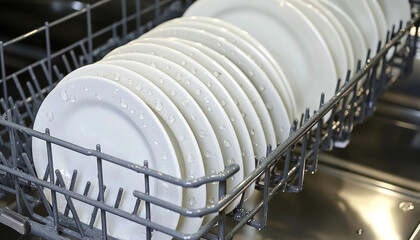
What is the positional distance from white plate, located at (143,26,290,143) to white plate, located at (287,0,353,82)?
0.48ft

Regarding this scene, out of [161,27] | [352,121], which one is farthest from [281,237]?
[161,27]

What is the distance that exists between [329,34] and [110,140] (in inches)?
15.2

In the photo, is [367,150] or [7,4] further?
[7,4]

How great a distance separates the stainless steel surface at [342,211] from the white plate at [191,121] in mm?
231

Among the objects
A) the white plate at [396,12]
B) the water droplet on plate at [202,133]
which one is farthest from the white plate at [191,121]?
the white plate at [396,12]

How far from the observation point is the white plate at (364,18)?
1.16 meters

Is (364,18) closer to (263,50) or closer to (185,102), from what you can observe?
(263,50)

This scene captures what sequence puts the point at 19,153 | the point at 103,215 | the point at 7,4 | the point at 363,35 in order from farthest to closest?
the point at 7,4 < the point at 363,35 < the point at 19,153 < the point at 103,215

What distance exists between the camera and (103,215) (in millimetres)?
771

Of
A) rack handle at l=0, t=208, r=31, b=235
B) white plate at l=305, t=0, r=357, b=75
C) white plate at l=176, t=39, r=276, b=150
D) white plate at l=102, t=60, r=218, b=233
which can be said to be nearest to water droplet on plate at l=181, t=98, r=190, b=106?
white plate at l=102, t=60, r=218, b=233

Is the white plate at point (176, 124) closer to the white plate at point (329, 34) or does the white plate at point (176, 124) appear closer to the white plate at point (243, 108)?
the white plate at point (243, 108)

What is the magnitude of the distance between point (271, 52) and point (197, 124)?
0.86 ft

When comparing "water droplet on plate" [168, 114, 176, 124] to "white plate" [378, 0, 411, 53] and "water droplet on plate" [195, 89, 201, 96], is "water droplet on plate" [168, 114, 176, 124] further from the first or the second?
"white plate" [378, 0, 411, 53]

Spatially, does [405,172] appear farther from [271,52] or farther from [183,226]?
[183,226]
